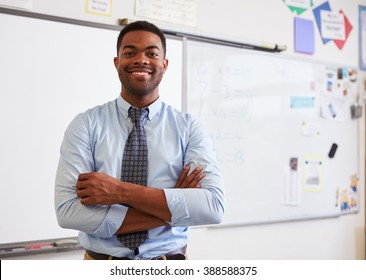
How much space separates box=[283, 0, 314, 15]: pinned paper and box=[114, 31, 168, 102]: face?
176cm

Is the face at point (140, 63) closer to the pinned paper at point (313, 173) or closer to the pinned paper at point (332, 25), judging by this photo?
the pinned paper at point (313, 173)

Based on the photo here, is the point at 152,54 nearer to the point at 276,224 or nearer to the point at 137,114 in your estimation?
the point at 137,114

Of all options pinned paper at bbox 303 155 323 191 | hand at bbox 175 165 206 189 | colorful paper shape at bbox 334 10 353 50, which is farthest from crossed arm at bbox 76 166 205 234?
colorful paper shape at bbox 334 10 353 50

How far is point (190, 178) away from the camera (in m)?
1.36

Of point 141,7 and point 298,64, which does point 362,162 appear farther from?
point 141,7

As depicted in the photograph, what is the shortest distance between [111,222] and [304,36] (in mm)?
2234

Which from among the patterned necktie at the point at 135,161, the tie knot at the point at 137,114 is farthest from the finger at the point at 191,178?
the tie knot at the point at 137,114

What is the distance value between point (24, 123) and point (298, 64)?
1864 millimetres

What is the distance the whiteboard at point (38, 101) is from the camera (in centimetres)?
193

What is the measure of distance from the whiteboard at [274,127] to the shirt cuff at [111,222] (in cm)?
126

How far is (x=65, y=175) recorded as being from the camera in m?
1.32

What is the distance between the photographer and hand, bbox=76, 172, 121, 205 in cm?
126

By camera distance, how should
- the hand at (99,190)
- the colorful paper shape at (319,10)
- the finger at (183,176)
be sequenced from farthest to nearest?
the colorful paper shape at (319,10)
the finger at (183,176)
the hand at (99,190)

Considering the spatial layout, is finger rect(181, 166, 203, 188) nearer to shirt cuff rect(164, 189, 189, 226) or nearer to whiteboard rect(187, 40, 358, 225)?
shirt cuff rect(164, 189, 189, 226)
